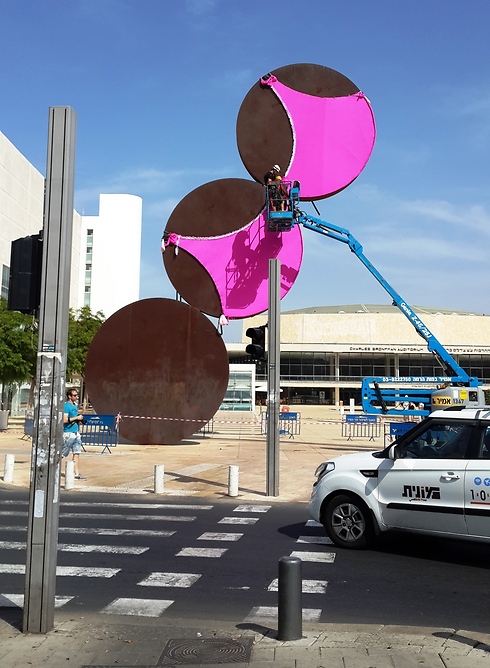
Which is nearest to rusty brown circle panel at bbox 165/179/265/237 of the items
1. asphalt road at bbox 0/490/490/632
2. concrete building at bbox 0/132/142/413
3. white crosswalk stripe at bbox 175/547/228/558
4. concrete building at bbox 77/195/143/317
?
asphalt road at bbox 0/490/490/632

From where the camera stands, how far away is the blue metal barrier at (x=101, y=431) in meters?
23.1

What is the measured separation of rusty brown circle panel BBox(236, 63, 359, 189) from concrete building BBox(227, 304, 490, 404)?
5385 centimetres

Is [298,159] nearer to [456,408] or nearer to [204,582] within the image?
[456,408]

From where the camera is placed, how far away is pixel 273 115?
25422 mm

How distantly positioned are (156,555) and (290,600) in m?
3.80

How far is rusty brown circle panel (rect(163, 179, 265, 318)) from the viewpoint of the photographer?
998 inches

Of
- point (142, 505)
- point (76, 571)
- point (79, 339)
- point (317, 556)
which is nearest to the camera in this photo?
point (76, 571)

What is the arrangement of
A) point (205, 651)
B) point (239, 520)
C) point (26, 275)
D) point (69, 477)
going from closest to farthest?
point (205, 651) → point (26, 275) → point (239, 520) → point (69, 477)

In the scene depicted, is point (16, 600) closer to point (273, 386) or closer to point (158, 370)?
point (273, 386)

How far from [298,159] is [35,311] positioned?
67.9 feet

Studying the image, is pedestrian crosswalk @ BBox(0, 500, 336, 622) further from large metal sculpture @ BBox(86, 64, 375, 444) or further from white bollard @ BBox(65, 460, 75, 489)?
large metal sculpture @ BBox(86, 64, 375, 444)

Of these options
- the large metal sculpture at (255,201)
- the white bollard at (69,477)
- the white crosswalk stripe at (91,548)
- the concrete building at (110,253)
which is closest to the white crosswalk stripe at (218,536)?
the white crosswalk stripe at (91,548)

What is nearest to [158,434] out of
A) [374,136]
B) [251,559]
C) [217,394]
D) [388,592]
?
[217,394]

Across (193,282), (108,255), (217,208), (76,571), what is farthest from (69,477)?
(108,255)
